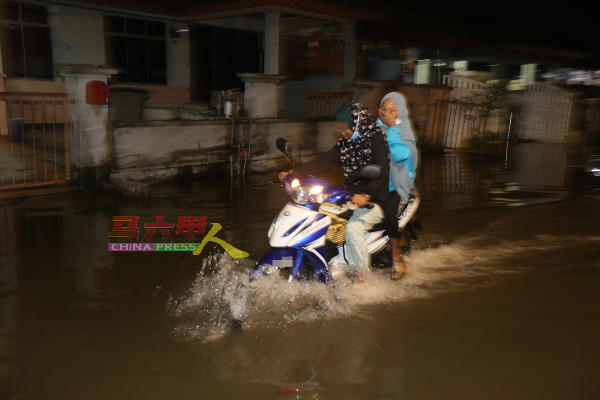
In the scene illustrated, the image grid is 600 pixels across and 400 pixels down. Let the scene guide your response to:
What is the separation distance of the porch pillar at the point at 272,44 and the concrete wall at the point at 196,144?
6.94 ft

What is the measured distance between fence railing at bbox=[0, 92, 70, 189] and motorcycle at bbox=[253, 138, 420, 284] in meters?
5.22

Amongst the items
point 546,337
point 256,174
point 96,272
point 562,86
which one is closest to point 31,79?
point 256,174

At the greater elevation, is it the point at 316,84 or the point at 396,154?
the point at 316,84

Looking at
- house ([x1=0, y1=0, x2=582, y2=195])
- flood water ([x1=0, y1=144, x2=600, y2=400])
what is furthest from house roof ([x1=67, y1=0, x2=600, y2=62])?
flood water ([x1=0, y1=144, x2=600, y2=400])

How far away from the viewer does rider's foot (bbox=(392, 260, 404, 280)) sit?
15.6ft

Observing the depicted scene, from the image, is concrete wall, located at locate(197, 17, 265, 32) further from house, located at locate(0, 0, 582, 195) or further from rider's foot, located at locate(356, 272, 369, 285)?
rider's foot, located at locate(356, 272, 369, 285)

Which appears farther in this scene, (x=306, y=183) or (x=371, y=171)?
(x=306, y=183)

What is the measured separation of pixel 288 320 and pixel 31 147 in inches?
358

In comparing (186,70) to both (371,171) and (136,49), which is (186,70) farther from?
(371,171)

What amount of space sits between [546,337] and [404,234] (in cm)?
162

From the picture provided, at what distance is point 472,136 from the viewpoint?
15.2 m

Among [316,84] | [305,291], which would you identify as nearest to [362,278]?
[305,291]

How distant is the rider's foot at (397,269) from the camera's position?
4.77 metres

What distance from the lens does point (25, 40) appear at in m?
12.3
